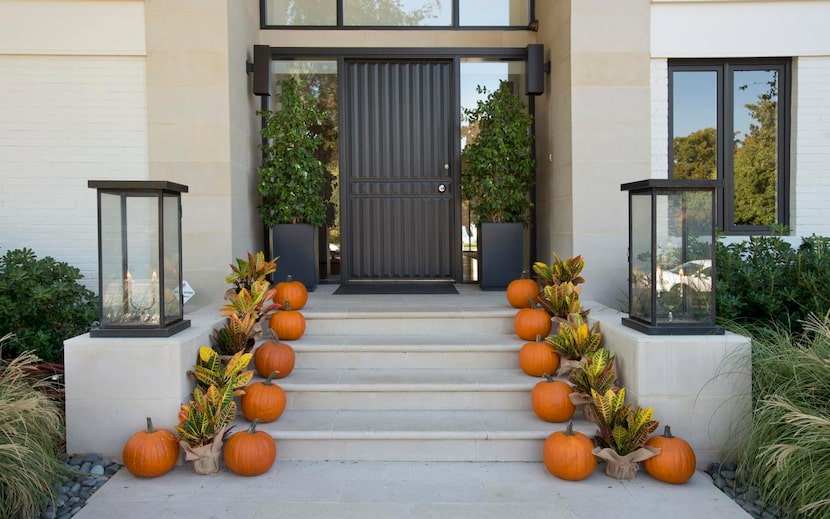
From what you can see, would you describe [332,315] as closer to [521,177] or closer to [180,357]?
[180,357]

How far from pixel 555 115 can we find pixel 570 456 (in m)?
3.29

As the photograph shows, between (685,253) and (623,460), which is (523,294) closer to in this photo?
(685,253)

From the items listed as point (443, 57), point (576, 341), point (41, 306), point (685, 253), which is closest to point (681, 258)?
point (685, 253)

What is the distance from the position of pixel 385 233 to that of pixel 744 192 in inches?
123

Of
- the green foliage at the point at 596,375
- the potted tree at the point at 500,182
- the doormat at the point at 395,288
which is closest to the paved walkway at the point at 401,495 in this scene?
the green foliage at the point at 596,375

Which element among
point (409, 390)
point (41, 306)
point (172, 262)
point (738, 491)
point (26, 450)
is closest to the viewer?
point (26, 450)

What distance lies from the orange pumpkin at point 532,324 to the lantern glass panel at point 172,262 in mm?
2051

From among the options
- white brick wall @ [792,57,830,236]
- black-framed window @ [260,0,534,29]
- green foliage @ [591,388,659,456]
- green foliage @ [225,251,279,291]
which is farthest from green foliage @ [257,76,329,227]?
white brick wall @ [792,57,830,236]

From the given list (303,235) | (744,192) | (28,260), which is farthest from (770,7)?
(28,260)

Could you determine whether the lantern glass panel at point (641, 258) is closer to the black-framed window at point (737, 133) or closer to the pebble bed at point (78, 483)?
the black-framed window at point (737, 133)

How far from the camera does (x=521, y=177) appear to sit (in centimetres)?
585

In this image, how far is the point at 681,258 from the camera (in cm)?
353

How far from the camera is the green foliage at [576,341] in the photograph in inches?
148

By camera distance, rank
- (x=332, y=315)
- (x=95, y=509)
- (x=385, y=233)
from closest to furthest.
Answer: (x=95, y=509)
(x=332, y=315)
(x=385, y=233)
